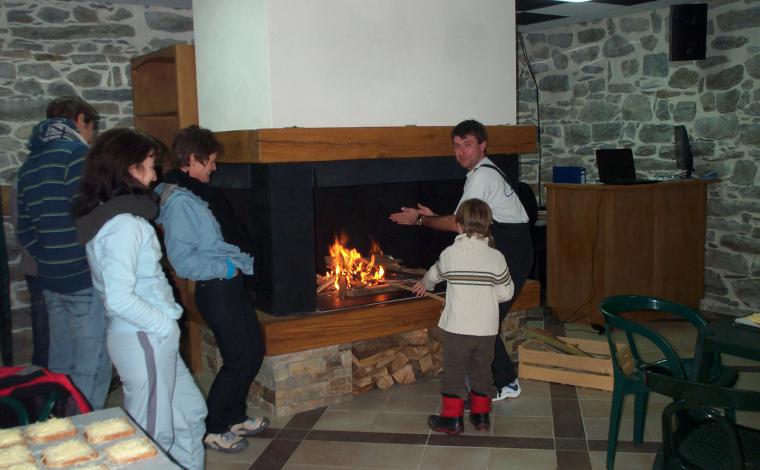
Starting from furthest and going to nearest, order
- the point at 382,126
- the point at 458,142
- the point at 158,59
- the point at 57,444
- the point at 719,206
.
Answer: the point at 719,206, the point at 158,59, the point at 382,126, the point at 458,142, the point at 57,444

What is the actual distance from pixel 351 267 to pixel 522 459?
1.85m

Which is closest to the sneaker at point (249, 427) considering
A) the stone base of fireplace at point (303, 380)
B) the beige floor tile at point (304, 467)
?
the stone base of fireplace at point (303, 380)

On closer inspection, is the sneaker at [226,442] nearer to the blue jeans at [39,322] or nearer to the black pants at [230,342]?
the black pants at [230,342]

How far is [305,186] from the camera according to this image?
3973mm

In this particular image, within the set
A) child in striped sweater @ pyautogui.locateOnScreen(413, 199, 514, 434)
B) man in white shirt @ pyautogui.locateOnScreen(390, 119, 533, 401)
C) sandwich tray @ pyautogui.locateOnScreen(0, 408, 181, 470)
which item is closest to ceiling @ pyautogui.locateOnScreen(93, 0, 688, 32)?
man in white shirt @ pyautogui.locateOnScreen(390, 119, 533, 401)

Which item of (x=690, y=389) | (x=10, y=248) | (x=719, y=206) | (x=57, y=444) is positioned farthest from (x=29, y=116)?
(x=719, y=206)

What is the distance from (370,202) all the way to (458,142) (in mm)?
1227

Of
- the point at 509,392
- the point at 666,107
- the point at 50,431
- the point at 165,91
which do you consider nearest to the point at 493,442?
the point at 509,392

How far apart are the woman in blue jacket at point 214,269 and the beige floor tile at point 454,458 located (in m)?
0.93

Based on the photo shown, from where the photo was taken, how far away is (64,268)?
318 centimetres

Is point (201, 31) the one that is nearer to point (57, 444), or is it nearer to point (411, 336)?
point (411, 336)

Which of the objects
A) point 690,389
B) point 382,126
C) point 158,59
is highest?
point 158,59

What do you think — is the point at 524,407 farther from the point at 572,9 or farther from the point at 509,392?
the point at 572,9

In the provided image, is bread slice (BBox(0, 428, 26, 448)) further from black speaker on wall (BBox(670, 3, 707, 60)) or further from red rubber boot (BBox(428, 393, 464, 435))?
black speaker on wall (BBox(670, 3, 707, 60))
